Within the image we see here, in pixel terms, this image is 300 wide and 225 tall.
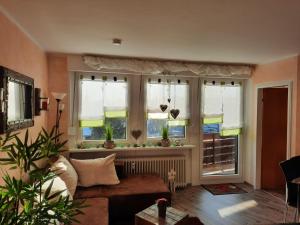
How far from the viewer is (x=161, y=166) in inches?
168

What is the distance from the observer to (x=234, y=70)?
4414mm

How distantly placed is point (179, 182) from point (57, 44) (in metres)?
3.07

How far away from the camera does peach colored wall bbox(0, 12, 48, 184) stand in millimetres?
2110

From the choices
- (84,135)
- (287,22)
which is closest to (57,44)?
(84,135)

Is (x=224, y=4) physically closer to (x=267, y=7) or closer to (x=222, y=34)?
(x=267, y=7)

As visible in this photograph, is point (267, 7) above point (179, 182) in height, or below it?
above

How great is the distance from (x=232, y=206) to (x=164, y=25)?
9.35 feet

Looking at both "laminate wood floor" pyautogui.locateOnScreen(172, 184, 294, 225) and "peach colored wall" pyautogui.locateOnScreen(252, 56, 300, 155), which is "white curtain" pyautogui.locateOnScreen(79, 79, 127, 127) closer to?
"laminate wood floor" pyautogui.locateOnScreen(172, 184, 294, 225)

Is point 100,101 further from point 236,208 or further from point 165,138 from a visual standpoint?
point 236,208

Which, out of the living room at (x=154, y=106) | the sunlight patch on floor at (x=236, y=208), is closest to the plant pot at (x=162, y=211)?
the living room at (x=154, y=106)

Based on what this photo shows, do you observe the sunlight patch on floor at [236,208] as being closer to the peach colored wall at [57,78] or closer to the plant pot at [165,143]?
the plant pot at [165,143]

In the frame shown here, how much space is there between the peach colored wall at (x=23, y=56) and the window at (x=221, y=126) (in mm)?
2800

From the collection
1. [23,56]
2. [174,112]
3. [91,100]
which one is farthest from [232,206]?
[23,56]

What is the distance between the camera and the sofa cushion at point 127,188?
3131 mm
